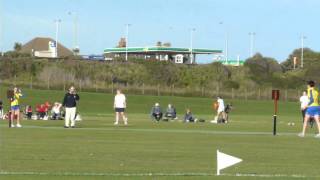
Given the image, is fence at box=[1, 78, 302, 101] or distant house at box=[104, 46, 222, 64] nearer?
fence at box=[1, 78, 302, 101]

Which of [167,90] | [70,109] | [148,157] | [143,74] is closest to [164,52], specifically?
[143,74]

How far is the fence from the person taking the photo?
9925cm

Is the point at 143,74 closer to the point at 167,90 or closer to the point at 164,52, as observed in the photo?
the point at 167,90

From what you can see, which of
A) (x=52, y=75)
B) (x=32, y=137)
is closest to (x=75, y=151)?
(x=32, y=137)

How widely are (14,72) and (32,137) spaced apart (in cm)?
8929

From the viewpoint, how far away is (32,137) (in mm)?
24094

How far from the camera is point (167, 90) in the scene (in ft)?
339

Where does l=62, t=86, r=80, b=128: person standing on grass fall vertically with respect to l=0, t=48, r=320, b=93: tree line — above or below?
below

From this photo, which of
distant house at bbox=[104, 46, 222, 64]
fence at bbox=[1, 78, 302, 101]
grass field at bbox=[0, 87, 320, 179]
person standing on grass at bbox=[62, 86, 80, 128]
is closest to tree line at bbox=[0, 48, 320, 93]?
fence at bbox=[1, 78, 302, 101]

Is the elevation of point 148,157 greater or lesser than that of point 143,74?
lesser

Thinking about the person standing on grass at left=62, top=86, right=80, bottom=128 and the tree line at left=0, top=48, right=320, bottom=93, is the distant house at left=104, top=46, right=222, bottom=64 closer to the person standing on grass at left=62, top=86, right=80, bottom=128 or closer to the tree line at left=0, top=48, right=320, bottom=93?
the tree line at left=0, top=48, right=320, bottom=93

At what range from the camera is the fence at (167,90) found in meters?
99.2

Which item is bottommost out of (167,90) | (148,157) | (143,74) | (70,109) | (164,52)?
(148,157)

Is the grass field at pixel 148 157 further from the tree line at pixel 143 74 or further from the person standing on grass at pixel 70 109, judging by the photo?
the tree line at pixel 143 74
